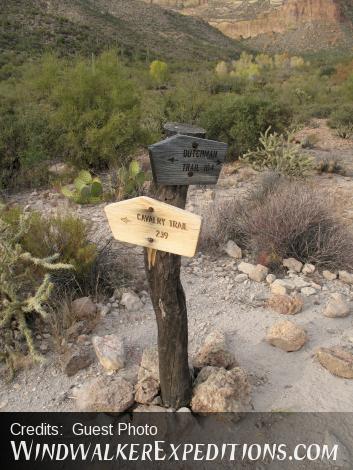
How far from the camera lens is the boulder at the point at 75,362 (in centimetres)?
301

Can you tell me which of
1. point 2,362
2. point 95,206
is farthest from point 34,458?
point 95,206

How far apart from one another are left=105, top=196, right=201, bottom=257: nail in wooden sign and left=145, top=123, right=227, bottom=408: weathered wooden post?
0.17 metres

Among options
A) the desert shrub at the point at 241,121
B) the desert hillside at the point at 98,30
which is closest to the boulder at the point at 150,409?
the desert shrub at the point at 241,121

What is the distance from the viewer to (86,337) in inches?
130

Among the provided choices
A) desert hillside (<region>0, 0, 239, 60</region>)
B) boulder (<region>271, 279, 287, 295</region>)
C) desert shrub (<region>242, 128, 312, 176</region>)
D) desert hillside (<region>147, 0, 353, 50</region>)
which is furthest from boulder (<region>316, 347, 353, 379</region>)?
desert hillside (<region>147, 0, 353, 50</region>)

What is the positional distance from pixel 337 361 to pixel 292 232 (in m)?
1.75

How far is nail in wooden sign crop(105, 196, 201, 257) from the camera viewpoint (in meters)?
2.04

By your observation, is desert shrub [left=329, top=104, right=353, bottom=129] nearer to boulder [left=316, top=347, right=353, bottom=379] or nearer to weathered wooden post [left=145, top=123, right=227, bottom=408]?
boulder [left=316, top=347, right=353, bottom=379]

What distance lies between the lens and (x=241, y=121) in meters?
8.52

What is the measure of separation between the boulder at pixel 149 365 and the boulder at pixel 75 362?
415mm

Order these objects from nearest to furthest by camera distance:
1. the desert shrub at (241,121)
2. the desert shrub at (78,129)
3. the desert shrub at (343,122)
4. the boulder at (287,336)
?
the boulder at (287,336), the desert shrub at (78,129), the desert shrub at (241,121), the desert shrub at (343,122)

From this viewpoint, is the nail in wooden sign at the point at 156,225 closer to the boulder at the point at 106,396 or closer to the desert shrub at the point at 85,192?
the boulder at the point at 106,396

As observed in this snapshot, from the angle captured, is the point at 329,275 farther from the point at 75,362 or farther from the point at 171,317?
the point at 75,362

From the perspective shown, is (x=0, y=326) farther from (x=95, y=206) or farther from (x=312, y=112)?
(x=312, y=112)
